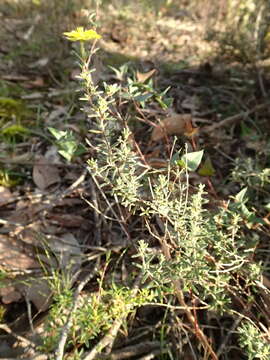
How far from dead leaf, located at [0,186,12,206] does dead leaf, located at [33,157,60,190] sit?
152 mm

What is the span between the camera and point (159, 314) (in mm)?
1626

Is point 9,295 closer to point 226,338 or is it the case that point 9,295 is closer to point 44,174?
point 44,174

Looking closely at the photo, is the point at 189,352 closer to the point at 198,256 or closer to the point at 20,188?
the point at 198,256

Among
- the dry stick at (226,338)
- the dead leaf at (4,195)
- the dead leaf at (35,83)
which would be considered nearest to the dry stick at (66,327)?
the dry stick at (226,338)

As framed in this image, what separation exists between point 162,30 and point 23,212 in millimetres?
2683

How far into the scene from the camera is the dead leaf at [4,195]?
1.97 metres

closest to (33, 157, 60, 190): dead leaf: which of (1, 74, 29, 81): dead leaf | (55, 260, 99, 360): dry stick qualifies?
(55, 260, 99, 360): dry stick

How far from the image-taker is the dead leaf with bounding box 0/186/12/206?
6.46 feet

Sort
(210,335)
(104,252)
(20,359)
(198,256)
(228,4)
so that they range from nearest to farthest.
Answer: (198,256), (20,359), (210,335), (104,252), (228,4)

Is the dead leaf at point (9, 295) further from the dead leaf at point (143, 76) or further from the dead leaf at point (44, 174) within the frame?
the dead leaf at point (143, 76)

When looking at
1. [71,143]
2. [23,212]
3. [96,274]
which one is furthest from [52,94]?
[96,274]

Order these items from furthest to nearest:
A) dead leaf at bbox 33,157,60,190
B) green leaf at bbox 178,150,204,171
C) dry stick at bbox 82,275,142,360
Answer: dead leaf at bbox 33,157,60,190 → dry stick at bbox 82,275,142,360 → green leaf at bbox 178,150,204,171

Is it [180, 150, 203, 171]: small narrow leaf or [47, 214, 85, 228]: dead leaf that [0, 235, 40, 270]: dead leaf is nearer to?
[47, 214, 85, 228]: dead leaf

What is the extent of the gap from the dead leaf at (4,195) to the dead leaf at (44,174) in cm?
15
